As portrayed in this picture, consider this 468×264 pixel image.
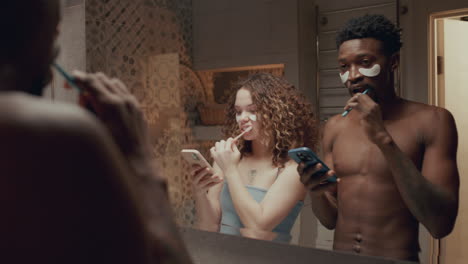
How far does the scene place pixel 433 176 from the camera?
100 centimetres

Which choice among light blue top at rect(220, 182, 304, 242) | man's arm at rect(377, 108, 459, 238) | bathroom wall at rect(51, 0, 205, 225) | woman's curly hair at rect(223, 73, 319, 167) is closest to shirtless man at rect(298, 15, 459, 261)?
man's arm at rect(377, 108, 459, 238)

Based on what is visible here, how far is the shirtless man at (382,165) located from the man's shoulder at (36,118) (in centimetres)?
77

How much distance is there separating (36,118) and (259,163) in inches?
46.1

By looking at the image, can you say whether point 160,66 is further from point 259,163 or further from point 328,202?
point 328,202

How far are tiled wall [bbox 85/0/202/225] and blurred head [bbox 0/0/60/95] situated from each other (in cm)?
137

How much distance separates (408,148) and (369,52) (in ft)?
0.77

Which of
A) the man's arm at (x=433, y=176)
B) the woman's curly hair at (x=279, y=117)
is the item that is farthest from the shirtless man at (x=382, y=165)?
the woman's curly hair at (x=279, y=117)

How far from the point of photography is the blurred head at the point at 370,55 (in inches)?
41.9

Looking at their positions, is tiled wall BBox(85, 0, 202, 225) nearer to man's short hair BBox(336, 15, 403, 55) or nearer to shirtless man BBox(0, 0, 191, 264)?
man's short hair BBox(336, 15, 403, 55)

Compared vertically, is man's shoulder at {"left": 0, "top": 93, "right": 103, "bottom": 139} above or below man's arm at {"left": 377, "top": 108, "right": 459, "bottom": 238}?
above

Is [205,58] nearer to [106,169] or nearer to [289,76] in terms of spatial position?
[289,76]

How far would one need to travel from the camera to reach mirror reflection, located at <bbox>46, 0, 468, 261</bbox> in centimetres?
104

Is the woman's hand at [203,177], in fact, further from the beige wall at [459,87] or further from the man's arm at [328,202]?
the beige wall at [459,87]

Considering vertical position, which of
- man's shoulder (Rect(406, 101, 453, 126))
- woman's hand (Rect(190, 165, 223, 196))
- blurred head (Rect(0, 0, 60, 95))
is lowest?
woman's hand (Rect(190, 165, 223, 196))
